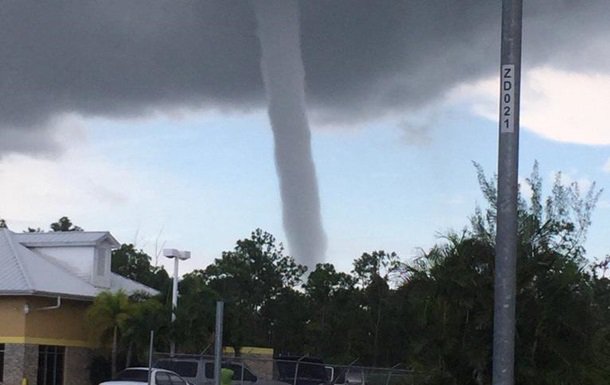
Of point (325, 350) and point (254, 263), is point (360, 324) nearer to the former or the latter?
point (325, 350)

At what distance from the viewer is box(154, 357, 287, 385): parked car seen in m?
33.4

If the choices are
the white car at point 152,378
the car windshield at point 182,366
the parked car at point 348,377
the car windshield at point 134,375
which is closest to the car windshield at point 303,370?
the parked car at point 348,377

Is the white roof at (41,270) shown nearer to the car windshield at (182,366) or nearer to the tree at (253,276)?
the car windshield at (182,366)

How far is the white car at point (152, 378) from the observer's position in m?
31.3

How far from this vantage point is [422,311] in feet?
62.7

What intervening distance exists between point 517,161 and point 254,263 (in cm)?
7109

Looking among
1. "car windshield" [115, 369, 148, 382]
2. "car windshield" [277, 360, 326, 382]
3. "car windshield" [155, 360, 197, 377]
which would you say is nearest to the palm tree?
"car windshield" [155, 360, 197, 377]

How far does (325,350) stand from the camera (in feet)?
215

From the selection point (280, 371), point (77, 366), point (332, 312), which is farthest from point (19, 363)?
point (332, 312)

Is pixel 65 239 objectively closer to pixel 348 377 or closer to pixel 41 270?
pixel 41 270

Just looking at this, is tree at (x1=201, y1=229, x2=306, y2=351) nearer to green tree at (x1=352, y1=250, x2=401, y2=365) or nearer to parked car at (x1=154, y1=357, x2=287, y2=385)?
green tree at (x1=352, y1=250, x2=401, y2=365)

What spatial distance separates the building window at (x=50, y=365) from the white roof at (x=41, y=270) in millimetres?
2230

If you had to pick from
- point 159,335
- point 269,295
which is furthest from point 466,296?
point 269,295

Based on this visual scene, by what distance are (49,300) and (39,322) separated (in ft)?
2.91
